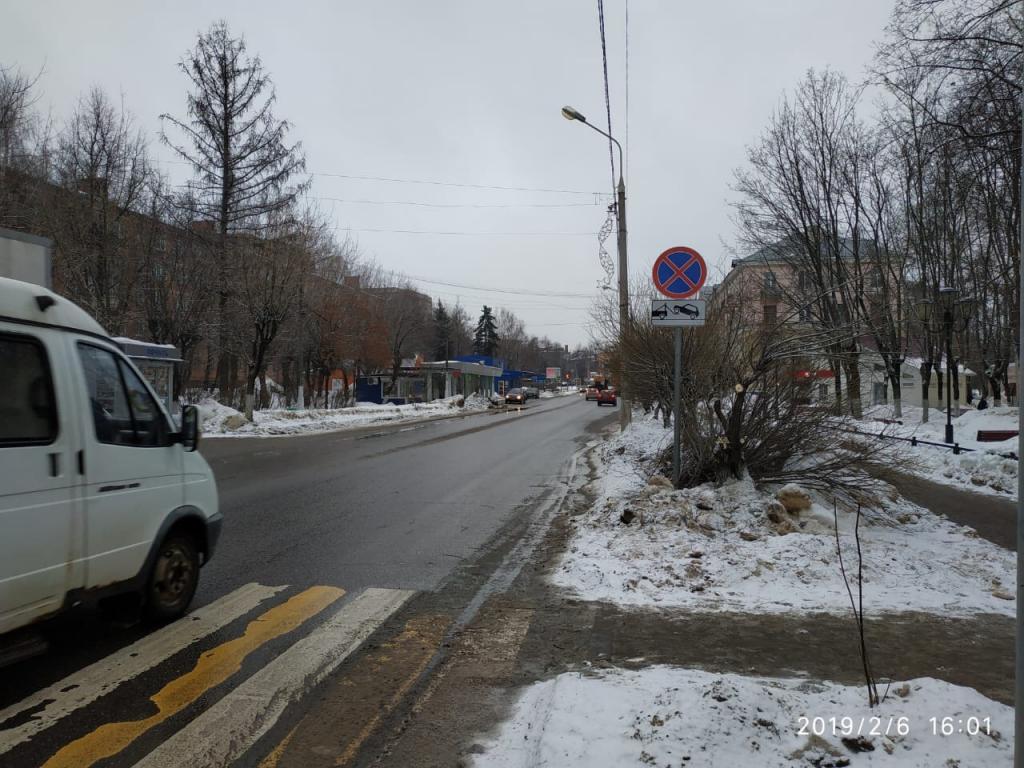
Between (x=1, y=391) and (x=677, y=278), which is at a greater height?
(x=677, y=278)

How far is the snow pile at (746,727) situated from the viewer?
2.83 meters

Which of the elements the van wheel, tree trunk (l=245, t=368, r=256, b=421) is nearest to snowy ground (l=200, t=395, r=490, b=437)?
tree trunk (l=245, t=368, r=256, b=421)

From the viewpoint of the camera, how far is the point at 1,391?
11.7 feet

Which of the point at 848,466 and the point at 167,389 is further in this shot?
the point at 167,389

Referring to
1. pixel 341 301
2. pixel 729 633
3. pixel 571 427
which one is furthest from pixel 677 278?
pixel 341 301

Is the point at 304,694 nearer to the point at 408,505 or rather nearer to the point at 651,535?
the point at 651,535

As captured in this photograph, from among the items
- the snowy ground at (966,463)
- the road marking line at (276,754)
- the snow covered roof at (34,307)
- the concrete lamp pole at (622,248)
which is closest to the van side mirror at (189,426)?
the snow covered roof at (34,307)

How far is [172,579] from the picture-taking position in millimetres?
4910

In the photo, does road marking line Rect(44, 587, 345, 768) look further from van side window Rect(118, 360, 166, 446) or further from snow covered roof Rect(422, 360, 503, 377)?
snow covered roof Rect(422, 360, 503, 377)

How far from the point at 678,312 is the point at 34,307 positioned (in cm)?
651

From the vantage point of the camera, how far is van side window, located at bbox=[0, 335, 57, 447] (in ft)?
11.8

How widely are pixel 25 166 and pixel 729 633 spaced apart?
23.7 m

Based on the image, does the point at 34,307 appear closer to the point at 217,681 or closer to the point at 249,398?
the point at 217,681

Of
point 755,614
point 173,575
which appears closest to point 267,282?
point 173,575
